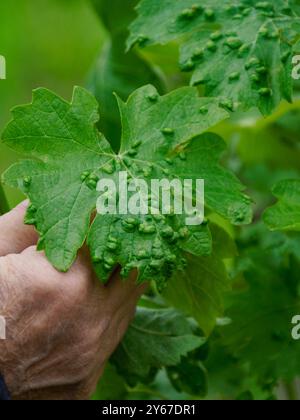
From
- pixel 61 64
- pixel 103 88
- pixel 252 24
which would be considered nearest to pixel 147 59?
pixel 103 88

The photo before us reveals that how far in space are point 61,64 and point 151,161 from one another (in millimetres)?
2152

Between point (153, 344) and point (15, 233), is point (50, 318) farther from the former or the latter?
point (153, 344)

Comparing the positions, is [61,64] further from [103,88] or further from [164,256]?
[164,256]

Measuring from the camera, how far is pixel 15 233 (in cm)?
134

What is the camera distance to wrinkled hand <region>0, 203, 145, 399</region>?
1265 mm

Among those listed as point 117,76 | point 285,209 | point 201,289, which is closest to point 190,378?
point 201,289

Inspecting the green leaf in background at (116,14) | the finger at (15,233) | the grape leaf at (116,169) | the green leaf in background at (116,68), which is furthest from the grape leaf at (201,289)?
the green leaf in background at (116,14)

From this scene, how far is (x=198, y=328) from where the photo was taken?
1.65 m

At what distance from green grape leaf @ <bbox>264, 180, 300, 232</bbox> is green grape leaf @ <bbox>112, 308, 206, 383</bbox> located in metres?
0.31

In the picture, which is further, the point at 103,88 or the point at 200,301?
the point at 103,88

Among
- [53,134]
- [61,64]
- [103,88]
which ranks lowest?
[61,64]

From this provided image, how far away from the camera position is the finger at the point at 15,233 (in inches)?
52.3

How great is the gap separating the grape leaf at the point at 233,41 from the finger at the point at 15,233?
1.08ft

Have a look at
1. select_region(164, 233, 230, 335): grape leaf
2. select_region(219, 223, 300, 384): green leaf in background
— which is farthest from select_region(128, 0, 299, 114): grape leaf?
select_region(219, 223, 300, 384): green leaf in background
